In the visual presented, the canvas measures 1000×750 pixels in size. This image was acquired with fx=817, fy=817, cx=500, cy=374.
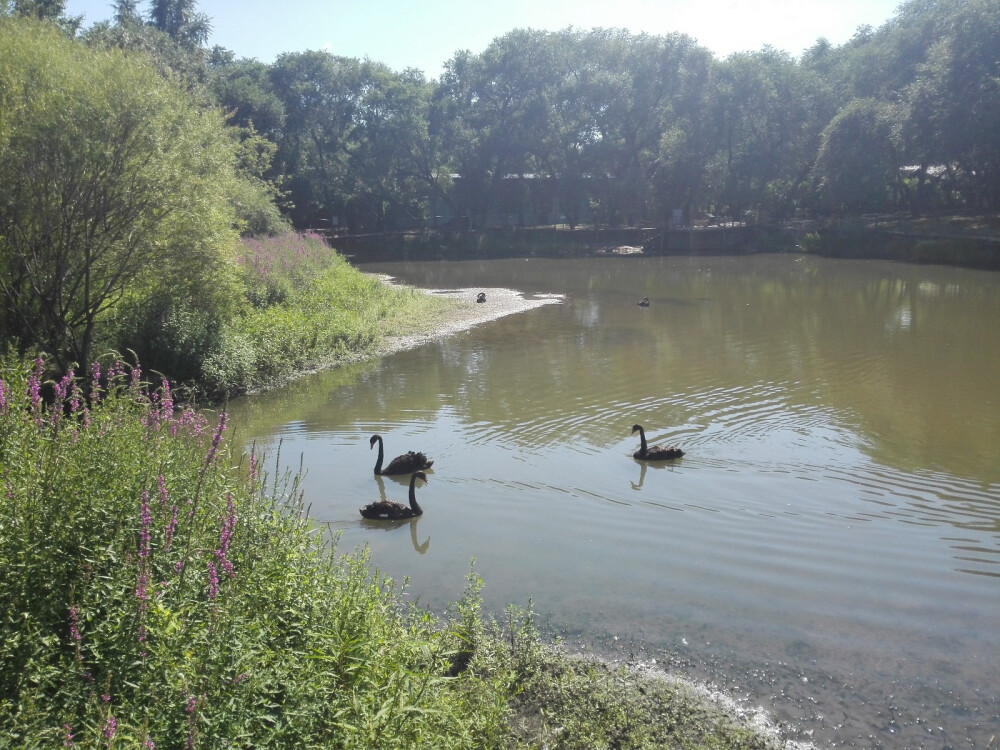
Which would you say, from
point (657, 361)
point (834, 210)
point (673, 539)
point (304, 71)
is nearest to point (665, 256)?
point (834, 210)

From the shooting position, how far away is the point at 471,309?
31516 mm

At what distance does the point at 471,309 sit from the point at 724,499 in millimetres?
21515

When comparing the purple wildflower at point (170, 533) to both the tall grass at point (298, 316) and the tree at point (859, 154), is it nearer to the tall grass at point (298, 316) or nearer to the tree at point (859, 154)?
the tall grass at point (298, 316)

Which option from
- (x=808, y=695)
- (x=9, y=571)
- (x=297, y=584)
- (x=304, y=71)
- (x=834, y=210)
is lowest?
(x=808, y=695)

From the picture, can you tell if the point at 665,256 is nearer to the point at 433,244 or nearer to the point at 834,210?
the point at 834,210

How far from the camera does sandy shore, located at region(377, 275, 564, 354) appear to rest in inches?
958

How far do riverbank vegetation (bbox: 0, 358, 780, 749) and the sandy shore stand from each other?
16.5 m

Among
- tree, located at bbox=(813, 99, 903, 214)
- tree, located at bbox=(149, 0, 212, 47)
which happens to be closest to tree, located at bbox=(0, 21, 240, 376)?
tree, located at bbox=(813, 99, 903, 214)

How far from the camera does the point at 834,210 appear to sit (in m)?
62.0

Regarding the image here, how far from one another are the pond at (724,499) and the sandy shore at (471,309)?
1.15 metres

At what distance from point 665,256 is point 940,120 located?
62.5ft

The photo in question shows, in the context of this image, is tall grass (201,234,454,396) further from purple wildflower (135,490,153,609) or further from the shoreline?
purple wildflower (135,490,153,609)

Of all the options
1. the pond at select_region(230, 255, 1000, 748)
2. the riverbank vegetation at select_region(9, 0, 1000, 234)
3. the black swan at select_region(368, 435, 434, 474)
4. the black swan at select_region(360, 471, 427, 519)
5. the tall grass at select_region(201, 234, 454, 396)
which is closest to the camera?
the pond at select_region(230, 255, 1000, 748)

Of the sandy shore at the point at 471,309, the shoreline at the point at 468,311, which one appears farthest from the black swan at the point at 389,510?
the sandy shore at the point at 471,309
